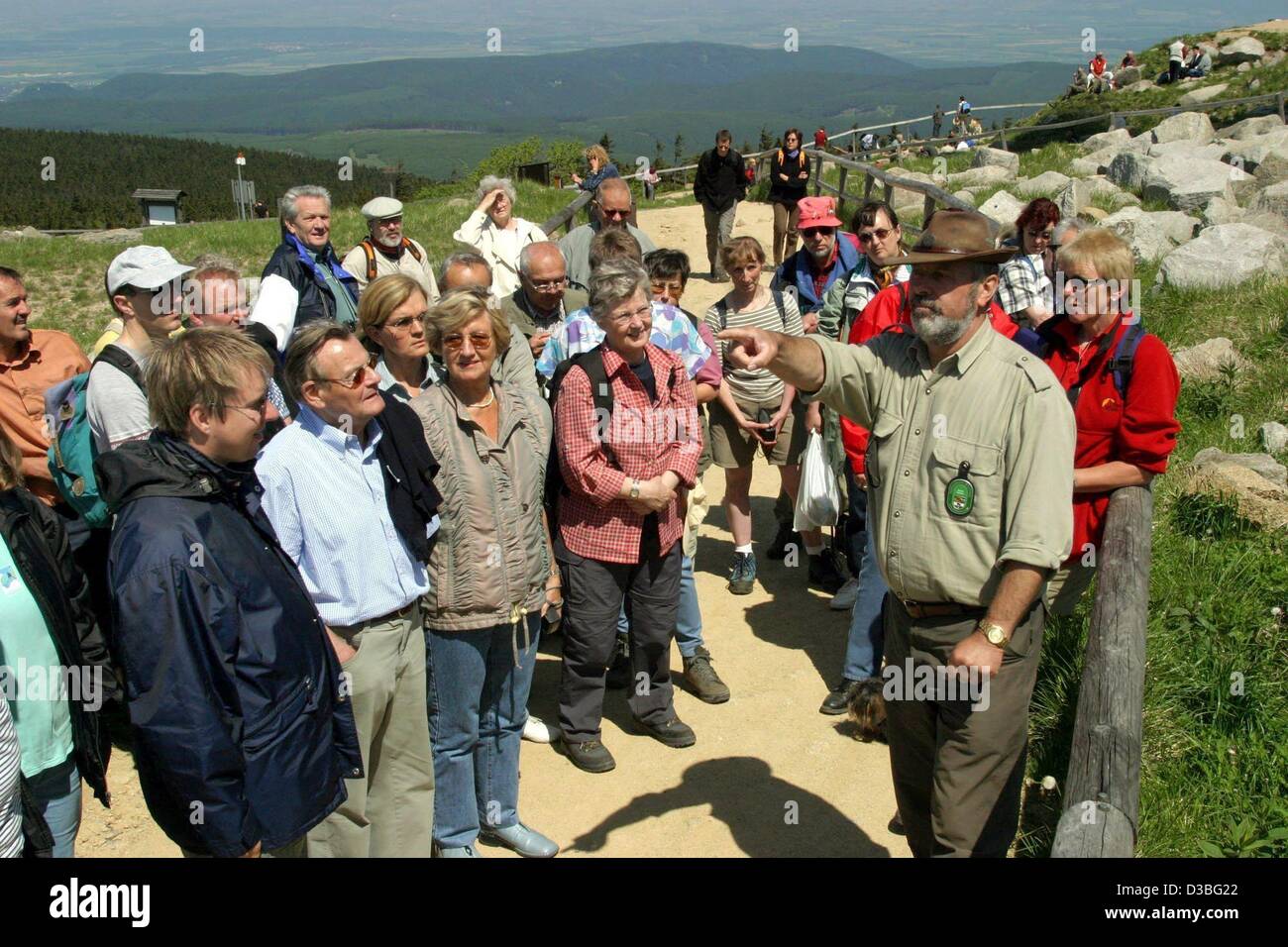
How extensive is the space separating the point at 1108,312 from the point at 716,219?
10223 mm

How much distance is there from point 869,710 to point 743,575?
1.85 meters

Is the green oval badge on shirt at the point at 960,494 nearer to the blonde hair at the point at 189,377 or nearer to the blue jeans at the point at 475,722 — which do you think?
the blue jeans at the point at 475,722

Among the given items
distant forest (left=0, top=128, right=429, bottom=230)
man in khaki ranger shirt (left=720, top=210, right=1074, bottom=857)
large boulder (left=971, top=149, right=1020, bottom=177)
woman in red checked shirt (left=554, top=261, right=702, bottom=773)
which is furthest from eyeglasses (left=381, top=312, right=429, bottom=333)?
distant forest (left=0, top=128, right=429, bottom=230)

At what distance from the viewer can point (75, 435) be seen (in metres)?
4.34

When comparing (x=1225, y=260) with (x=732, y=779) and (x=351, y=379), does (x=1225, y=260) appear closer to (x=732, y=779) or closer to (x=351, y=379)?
(x=732, y=779)

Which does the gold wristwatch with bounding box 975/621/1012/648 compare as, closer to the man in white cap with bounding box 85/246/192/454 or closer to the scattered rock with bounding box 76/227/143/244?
the man in white cap with bounding box 85/246/192/454

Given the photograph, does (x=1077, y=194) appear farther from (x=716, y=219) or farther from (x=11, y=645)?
(x=11, y=645)

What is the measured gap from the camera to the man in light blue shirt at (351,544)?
3627 mm

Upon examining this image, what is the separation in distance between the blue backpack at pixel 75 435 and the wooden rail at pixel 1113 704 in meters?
3.78

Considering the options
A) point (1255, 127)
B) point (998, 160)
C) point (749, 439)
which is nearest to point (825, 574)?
point (749, 439)

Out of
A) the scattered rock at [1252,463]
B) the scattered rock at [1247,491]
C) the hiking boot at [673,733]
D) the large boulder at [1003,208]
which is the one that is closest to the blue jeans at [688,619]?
the hiking boot at [673,733]

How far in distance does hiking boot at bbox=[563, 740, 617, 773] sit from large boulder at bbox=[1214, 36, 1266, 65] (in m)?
36.1

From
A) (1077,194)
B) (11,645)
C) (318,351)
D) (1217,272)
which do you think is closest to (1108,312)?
(318,351)

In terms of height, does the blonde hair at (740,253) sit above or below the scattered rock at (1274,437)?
above
